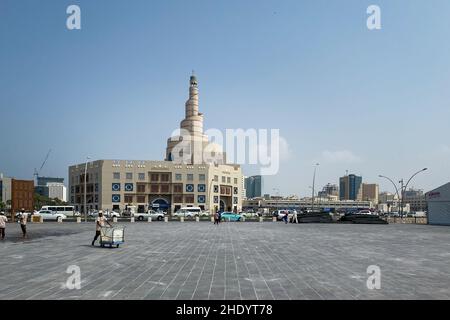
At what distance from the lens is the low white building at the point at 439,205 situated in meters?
47.3

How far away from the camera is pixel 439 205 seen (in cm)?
4947

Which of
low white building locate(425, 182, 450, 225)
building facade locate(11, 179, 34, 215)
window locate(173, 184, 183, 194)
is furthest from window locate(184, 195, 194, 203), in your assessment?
low white building locate(425, 182, 450, 225)

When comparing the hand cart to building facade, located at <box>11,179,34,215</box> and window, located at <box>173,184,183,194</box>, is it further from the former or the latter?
window, located at <box>173,184,183,194</box>

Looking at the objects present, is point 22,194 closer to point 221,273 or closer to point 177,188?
point 221,273

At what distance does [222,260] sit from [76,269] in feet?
16.3

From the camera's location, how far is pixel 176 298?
28.3ft

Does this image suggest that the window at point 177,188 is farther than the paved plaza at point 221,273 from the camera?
Yes

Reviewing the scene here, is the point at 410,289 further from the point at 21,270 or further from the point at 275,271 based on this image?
the point at 21,270

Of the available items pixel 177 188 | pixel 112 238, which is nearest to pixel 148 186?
pixel 177 188

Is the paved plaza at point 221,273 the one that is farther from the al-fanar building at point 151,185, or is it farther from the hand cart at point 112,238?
the al-fanar building at point 151,185

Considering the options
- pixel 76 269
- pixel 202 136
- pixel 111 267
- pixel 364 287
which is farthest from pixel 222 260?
pixel 202 136

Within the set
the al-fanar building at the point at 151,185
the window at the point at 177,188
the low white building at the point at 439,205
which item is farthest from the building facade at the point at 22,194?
the window at the point at 177,188

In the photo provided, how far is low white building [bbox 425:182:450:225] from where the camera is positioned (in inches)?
1863

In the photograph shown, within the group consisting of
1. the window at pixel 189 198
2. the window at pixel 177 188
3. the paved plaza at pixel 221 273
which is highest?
the window at pixel 177 188
